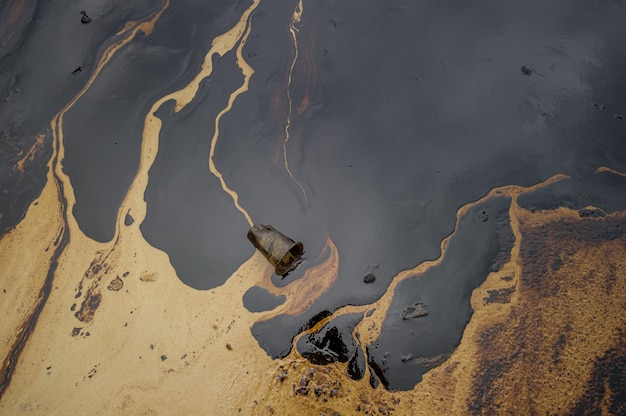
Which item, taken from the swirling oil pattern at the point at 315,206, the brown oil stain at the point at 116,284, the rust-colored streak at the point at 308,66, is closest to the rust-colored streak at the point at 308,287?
the swirling oil pattern at the point at 315,206

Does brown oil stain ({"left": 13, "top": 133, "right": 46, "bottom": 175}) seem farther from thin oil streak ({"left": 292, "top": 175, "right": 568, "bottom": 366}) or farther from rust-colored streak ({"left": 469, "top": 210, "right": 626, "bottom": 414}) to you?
rust-colored streak ({"left": 469, "top": 210, "right": 626, "bottom": 414})

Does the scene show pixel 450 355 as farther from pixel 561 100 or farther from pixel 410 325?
pixel 561 100

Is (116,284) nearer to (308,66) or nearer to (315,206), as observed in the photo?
(315,206)

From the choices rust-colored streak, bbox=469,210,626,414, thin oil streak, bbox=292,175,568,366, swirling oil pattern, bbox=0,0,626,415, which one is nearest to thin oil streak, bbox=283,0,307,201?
swirling oil pattern, bbox=0,0,626,415

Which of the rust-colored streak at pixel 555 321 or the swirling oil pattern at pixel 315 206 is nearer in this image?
the rust-colored streak at pixel 555 321

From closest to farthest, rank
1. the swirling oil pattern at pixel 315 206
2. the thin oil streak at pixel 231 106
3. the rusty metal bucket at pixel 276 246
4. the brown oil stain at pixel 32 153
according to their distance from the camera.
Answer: the swirling oil pattern at pixel 315 206, the rusty metal bucket at pixel 276 246, the thin oil streak at pixel 231 106, the brown oil stain at pixel 32 153

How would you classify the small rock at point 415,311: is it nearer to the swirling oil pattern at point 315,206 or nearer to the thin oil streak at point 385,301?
the swirling oil pattern at point 315,206
